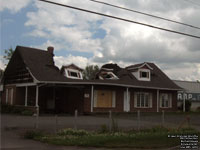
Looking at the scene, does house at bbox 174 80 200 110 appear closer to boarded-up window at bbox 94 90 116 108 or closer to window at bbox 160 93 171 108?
window at bbox 160 93 171 108

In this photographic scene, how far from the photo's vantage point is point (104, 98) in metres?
28.5

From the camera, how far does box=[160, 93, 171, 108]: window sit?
3341 cm

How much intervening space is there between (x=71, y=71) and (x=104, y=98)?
5107 mm

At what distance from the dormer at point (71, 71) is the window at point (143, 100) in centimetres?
689

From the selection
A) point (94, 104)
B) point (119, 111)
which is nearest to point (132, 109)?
point (119, 111)

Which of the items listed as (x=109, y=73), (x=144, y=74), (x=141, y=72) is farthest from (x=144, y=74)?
(x=109, y=73)

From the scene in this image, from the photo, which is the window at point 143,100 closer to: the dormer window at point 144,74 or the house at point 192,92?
the dormer window at point 144,74

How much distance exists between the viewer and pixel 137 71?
3359 cm

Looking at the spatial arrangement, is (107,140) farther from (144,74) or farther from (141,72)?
(144,74)

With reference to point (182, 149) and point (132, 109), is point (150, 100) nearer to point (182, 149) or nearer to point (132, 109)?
point (132, 109)

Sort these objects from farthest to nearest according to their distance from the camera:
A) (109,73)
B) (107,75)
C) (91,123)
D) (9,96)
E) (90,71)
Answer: (90,71) → (107,75) → (109,73) → (9,96) → (91,123)

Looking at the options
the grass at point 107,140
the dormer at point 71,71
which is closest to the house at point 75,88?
the dormer at point 71,71

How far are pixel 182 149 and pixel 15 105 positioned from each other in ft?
71.0

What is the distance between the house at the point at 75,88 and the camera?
88.5 ft
